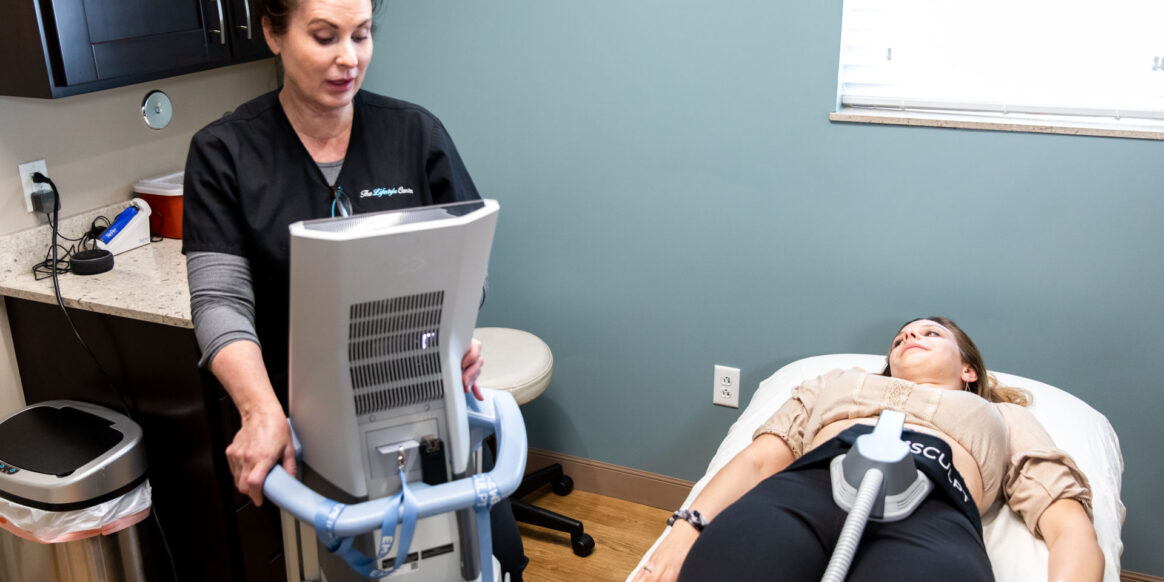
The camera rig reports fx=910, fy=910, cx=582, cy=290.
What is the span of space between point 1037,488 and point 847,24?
3.64 feet

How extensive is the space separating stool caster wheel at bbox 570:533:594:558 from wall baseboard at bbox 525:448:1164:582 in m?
0.27

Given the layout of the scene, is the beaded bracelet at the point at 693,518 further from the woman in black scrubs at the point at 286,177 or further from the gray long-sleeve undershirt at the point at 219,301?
the gray long-sleeve undershirt at the point at 219,301

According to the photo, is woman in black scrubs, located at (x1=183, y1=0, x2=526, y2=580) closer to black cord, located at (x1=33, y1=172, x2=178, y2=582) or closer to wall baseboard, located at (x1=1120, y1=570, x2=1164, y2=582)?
black cord, located at (x1=33, y1=172, x2=178, y2=582)

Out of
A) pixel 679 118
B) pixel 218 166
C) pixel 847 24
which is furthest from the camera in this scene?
pixel 679 118

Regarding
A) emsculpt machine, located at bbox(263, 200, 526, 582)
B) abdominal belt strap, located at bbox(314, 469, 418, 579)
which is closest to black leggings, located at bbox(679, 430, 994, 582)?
emsculpt machine, located at bbox(263, 200, 526, 582)

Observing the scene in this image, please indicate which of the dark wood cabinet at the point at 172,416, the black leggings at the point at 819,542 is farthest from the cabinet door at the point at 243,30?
the black leggings at the point at 819,542

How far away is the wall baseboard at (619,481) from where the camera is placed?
258 cm

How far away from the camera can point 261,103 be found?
55.6 inches

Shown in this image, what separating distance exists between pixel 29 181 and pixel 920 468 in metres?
2.01

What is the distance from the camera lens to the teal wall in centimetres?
201

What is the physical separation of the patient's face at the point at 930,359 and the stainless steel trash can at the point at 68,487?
1.62 metres

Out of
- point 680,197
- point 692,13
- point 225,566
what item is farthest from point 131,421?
point 692,13

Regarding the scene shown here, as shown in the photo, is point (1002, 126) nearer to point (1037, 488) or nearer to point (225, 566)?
point (1037, 488)

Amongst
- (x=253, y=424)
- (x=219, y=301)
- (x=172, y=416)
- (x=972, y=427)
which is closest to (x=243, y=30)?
(x=172, y=416)
